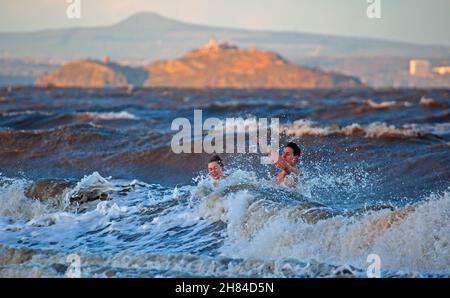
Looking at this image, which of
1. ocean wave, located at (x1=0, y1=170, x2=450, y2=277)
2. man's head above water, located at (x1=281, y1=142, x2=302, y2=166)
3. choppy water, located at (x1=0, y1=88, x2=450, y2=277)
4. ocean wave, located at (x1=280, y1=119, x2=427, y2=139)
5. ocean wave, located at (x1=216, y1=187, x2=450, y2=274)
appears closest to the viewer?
ocean wave, located at (x1=0, y1=170, x2=450, y2=277)

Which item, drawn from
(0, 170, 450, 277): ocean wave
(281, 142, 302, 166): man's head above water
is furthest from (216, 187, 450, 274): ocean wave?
(281, 142, 302, 166): man's head above water

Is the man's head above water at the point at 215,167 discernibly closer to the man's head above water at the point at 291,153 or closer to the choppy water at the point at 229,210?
the choppy water at the point at 229,210

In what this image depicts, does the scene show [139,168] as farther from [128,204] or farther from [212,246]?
[212,246]

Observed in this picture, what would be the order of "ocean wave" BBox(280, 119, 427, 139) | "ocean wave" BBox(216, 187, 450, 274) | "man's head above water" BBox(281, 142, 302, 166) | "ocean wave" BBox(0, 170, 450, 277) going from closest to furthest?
"ocean wave" BBox(0, 170, 450, 277) → "ocean wave" BBox(216, 187, 450, 274) → "man's head above water" BBox(281, 142, 302, 166) → "ocean wave" BBox(280, 119, 427, 139)

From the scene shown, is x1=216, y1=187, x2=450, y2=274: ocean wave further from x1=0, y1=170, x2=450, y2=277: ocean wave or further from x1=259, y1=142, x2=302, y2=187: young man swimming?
x1=259, y1=142, x2=302, y2=187: young man swimming

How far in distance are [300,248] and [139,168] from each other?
10.3 meters

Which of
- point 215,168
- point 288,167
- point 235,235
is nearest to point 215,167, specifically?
point 215,168

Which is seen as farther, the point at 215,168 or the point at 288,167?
the point at 288,167

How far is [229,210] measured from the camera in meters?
11.8

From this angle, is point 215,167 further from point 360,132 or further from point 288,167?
point 360,132

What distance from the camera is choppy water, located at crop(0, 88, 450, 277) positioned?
368 inches

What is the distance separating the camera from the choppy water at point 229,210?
934 cm

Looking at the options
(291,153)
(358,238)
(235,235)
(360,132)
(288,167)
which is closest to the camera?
(358,238)

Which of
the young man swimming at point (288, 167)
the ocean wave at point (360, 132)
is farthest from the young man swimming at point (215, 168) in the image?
the ocean wave at point (360, 132)
